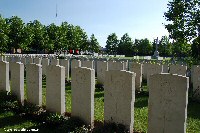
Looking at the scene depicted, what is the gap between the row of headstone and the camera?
19.0 ft

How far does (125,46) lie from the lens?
9606cm

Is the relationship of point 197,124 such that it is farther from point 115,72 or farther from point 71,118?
point 71,118

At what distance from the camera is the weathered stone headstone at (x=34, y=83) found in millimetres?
8961

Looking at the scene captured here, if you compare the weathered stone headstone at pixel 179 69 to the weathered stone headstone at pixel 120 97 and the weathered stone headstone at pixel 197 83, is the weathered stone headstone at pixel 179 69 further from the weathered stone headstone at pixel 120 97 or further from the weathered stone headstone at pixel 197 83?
the weathered stone headstone at pixel 120 97

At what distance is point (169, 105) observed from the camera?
19.3 ft

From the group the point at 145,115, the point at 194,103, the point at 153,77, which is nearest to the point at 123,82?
the point at 153,77

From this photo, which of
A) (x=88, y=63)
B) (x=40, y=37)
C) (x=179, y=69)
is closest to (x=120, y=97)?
(x=179, y=69)

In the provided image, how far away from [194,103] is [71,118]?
5.51m

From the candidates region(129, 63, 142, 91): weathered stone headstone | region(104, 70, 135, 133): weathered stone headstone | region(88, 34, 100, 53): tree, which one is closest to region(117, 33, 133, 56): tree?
region(88, 34, 100, 53): tree

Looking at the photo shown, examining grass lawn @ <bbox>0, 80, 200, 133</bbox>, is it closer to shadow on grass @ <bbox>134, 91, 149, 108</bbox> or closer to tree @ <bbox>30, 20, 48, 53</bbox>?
shadow on grass @ <bbox>134, 91, 149, 108</bbox>

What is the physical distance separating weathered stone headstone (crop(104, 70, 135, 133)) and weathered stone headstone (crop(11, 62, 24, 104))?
12.6 ft

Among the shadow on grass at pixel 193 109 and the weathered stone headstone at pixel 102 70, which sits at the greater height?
the weathered stone headstone at pixel 102 70

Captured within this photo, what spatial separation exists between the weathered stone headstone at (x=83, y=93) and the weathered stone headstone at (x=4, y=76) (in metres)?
3.84

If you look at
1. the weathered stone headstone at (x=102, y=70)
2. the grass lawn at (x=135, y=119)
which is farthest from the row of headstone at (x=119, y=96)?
the weathered stone headstone at (x=102, y=70)
